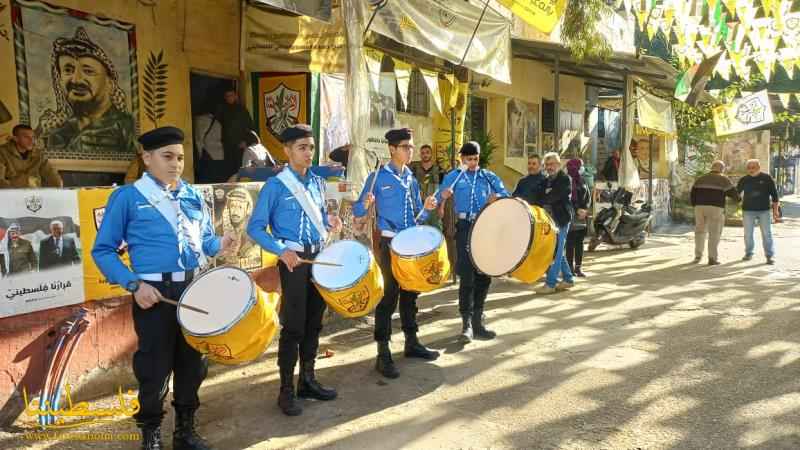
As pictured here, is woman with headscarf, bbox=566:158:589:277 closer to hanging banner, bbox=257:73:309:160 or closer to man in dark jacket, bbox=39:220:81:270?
hanging banner, bbox=257:73:309:160

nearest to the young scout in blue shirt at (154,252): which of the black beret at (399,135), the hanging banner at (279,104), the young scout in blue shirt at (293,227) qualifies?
the young scout in blue shirt at (293,227)

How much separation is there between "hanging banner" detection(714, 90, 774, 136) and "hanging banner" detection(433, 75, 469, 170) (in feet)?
31.4

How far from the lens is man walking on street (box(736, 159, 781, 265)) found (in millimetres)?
11172

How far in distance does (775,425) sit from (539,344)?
2.19m

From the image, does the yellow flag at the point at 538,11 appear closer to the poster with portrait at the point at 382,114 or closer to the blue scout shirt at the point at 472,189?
the poster with portrait at the point at 382,114

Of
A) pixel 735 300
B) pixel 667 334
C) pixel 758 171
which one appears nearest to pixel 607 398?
pixel 667 334

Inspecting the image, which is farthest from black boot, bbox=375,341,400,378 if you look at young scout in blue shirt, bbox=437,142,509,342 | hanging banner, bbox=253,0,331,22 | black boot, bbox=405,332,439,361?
hanging banner, bbox=253,0,331,22

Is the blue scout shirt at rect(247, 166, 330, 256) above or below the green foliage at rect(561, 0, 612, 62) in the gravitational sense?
below

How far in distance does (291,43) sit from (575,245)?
5067 millimetres

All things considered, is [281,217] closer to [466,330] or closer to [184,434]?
[184,434]

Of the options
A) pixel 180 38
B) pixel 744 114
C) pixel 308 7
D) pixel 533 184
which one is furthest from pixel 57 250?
pixel 744 114

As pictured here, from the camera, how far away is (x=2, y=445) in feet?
12.1

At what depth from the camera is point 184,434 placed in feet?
11.8

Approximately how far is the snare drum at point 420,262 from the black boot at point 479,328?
153 centimetres
